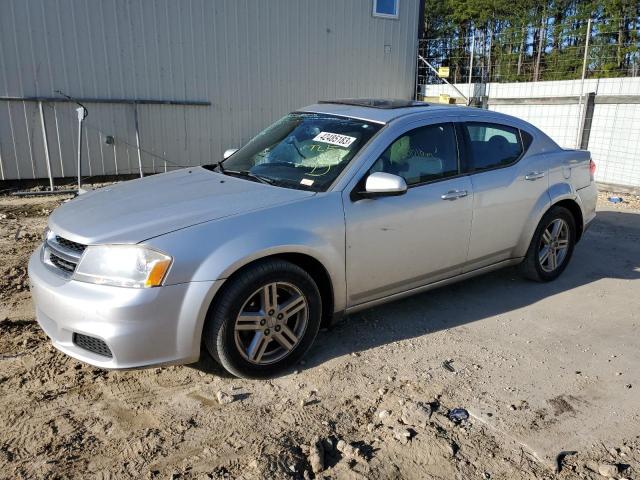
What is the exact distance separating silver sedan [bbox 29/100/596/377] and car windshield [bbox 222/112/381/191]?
0.02 metres

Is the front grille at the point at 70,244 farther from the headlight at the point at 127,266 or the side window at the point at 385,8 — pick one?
the side window at the point at 385,8

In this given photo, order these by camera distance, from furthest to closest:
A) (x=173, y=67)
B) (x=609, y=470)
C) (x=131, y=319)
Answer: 1. (x=173, y=67)
2. (x=131, y=319)
3. (x=609, y=470)

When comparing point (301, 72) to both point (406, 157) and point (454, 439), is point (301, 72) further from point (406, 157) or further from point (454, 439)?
point (454, 439)

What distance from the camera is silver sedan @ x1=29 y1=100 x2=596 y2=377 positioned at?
9.42 ft

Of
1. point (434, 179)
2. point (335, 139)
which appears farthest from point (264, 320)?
point (434, 179)

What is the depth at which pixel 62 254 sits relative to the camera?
10.2 ft

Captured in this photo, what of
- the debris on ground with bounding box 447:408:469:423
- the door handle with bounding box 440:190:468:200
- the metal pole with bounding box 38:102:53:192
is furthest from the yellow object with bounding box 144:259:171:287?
the metal pole with bounding box 38:102:53:192

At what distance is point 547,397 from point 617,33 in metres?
12.6

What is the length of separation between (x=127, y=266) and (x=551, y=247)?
395 centimetres

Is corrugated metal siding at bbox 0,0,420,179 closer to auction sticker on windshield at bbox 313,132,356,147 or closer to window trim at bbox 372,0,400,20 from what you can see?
window trim at bbox 372,0,400,20

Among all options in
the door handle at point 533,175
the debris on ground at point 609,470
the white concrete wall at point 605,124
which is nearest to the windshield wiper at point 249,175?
the door handle at point 533,175

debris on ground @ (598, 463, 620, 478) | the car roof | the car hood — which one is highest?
the car roof

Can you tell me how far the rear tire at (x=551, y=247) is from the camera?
16.1ft

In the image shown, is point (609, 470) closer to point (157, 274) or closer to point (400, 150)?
point (400, 150)
